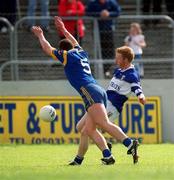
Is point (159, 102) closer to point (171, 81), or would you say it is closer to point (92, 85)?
point (171, 81)

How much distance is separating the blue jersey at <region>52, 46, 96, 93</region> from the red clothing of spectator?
691cm

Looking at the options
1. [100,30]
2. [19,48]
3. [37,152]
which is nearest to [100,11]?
[100,30]

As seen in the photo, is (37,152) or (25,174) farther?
(37,152)

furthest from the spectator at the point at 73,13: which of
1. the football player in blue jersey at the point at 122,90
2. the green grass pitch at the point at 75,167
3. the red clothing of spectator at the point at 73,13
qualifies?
the football player in blue jersey at the point at 122,90

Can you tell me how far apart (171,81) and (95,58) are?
6.29ft

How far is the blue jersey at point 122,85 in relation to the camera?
15.3 m

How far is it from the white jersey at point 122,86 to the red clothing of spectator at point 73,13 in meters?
5.51

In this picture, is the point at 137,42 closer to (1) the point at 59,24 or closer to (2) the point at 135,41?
(2) the point at 135,41

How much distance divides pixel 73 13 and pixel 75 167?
8.26 m

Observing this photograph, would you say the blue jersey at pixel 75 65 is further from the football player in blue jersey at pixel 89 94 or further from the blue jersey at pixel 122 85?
the blue jersey at pixel 122 85

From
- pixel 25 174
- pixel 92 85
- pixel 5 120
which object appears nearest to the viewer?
pixel 25 174

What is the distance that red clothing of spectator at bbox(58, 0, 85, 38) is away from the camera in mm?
21422

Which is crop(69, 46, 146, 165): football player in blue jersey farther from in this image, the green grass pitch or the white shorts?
the green grass pitch

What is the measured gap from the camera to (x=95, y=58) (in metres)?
21.5
